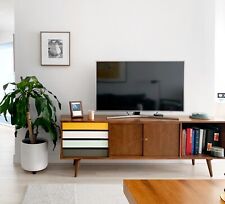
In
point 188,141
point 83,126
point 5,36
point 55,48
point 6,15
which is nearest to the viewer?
point 83,126

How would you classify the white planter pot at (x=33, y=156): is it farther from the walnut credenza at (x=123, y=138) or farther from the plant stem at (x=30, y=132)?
the walnut credenza at (x=123, y=138)

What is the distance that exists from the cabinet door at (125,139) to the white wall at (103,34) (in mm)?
660

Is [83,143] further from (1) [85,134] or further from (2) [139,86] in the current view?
(2) [139,86]

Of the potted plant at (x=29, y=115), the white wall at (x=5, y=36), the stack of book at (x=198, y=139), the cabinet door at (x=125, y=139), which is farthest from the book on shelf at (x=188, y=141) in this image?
the white wall at (x=5, y=36)

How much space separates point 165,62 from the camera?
3717 mm

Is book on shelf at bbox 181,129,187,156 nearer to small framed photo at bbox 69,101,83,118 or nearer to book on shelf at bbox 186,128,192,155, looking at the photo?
book on shelf at bbox 186,128,192,155

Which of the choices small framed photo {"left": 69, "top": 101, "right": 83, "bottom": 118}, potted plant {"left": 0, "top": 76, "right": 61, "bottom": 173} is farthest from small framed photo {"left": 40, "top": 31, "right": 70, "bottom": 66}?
small framed photo {"left": 69, "top": 101, "right": 83, "bottom": 118}

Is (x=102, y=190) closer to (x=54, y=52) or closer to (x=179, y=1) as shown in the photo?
(x=54, y=52)

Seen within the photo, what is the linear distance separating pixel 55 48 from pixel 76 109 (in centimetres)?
90

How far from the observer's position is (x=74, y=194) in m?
2.96

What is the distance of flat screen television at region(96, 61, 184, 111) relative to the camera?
3723 mm

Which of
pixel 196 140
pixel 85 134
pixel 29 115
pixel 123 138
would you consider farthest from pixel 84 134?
pixel 196 140

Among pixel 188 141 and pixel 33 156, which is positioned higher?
pixel 188 141

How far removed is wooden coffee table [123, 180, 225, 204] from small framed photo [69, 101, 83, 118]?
1860 millimetres
